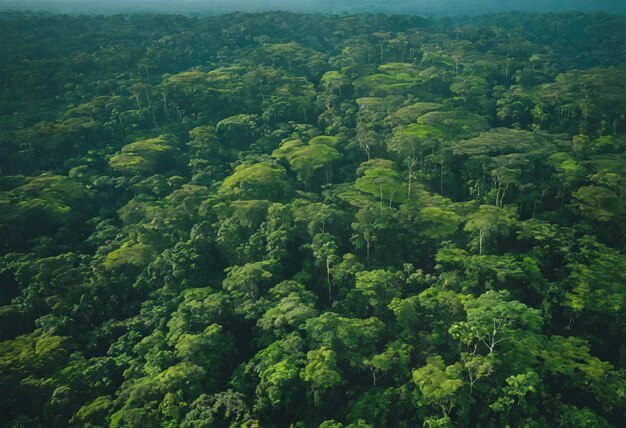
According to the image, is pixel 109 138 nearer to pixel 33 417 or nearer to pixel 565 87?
pixel 33 417

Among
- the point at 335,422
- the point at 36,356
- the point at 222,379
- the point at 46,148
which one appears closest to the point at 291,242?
the point at 222,379

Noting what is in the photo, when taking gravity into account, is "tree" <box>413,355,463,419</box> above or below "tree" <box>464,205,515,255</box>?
below

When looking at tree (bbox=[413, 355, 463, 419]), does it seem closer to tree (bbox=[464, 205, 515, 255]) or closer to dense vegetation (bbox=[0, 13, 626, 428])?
dense vegetation (bbox=[0, 13, 626, 428])

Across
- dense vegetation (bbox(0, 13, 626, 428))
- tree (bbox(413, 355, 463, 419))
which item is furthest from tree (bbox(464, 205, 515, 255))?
tree (bbox(413, 355, 463, 419))

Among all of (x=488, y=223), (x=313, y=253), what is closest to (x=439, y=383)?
(x=313, y=253)

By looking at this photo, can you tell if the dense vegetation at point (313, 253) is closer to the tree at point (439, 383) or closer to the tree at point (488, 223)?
the tree at point (439, 383)

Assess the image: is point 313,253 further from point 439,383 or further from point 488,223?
point 439,383

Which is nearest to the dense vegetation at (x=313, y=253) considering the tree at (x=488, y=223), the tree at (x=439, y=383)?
the tree at (x=439, y=383)

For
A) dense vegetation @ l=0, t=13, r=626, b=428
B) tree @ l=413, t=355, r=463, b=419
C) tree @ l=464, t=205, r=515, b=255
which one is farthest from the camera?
tree @ l=464, t=205, r=515, b=255
